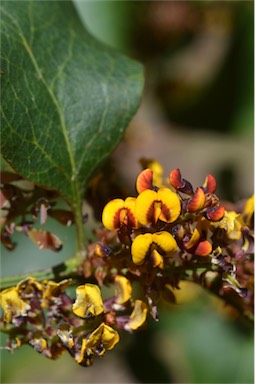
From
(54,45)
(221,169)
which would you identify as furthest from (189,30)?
(54,45)

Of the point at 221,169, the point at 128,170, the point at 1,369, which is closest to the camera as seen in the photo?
the point at 1,369

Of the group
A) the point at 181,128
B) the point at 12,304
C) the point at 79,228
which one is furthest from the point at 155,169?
the point at 181,128

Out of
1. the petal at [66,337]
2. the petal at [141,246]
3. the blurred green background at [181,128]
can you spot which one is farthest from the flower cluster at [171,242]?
the blurred green background at [181,128]

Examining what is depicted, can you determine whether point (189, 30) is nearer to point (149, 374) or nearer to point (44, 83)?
point (149, 374)

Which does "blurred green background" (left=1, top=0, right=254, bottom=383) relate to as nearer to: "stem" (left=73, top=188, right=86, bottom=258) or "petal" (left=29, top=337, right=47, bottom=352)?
"stem" (left=73, top=188, right=86, bottom=258)

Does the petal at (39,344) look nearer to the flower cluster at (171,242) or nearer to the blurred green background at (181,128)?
the flower cluster at (171,242)

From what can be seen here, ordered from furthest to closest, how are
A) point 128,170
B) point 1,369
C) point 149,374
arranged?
point 128,170 < point 149,374 < point 1,369

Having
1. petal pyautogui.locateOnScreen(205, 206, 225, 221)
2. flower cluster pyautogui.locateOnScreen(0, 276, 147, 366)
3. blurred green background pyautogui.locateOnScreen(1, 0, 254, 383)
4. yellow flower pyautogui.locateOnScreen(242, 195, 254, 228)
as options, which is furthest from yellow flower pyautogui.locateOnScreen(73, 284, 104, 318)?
blurred green background pyautogui.locateOnScreen(1, 0, 254, 383)
